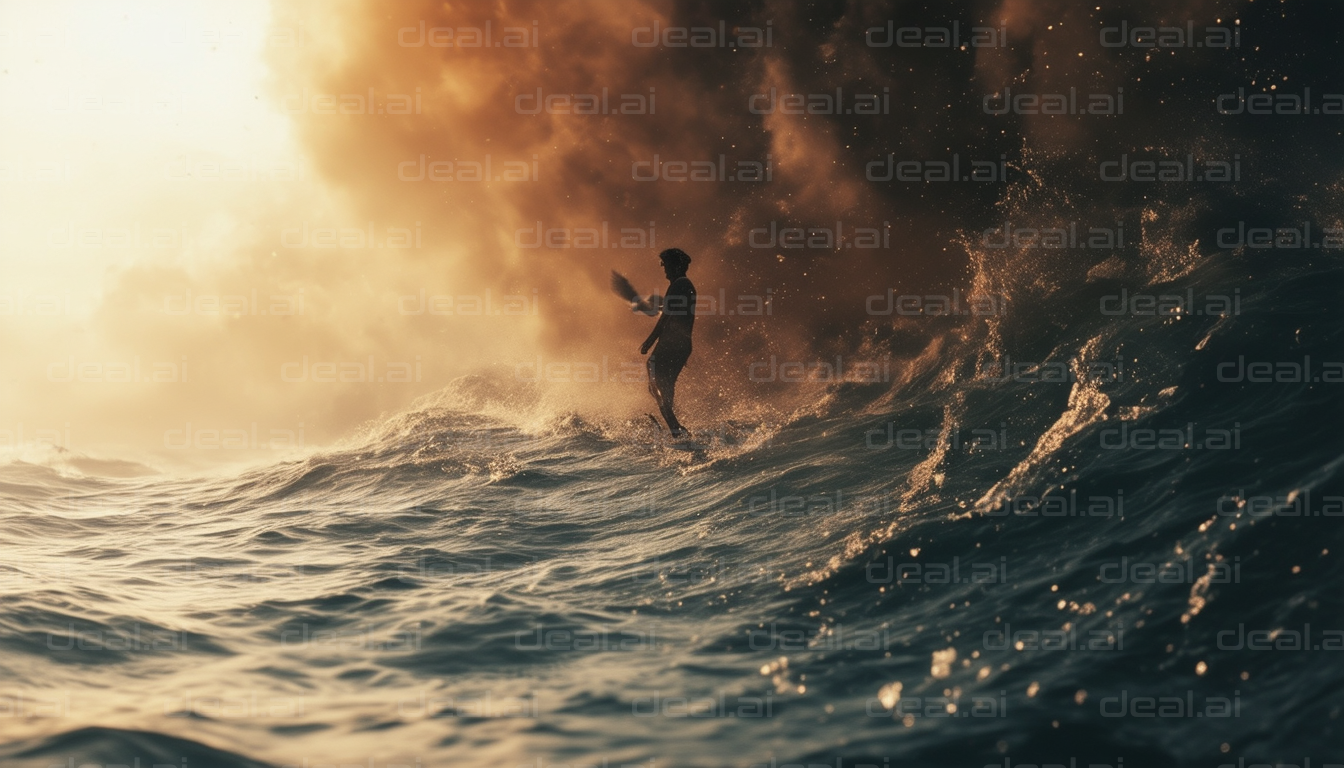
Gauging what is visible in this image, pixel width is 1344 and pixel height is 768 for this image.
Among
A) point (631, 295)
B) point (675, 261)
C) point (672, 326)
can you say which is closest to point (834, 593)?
point (631, 295)

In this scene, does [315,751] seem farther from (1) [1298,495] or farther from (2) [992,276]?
(2) [992,276]

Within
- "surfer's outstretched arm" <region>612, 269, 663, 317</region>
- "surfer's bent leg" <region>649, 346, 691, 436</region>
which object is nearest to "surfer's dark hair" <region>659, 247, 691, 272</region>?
"surfer's outstretched arm" <region>612, 269, 663, 317</region>

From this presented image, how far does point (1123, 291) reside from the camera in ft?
35.3

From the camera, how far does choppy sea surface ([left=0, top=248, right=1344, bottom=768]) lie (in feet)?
15.0

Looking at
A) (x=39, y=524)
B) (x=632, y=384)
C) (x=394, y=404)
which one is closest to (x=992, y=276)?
(x=632, y=384)

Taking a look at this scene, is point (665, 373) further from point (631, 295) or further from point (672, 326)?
point (631, 295)

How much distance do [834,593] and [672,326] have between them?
5974 millimetres

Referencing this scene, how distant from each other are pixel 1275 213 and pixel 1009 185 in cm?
494

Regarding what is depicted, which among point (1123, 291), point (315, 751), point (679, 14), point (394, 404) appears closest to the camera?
point (315, 751)

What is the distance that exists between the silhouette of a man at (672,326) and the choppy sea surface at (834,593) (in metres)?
1.30

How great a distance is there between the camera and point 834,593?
6.52 meters

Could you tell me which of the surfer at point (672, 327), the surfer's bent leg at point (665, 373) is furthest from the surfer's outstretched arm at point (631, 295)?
the surfer's bent leg at point (665, 373)

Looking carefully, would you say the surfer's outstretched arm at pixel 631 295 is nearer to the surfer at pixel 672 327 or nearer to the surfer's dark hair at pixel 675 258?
the surfer at pixel 672 327

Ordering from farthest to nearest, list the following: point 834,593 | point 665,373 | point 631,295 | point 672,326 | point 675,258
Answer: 1. point 665,373
2. point 672,326
3. point 675,258
4. point 631,295
5. point 834,593
